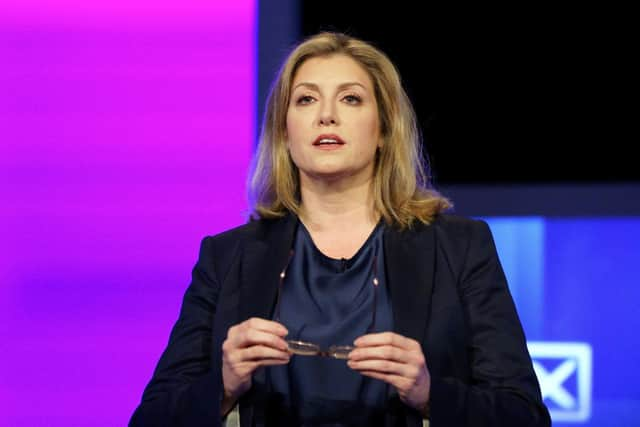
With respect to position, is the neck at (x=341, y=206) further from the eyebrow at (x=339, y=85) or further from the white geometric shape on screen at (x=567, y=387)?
the white geometric shape on screen at (x=567, y=387)

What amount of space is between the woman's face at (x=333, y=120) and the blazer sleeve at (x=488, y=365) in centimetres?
31

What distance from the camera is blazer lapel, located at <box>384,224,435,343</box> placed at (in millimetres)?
1865

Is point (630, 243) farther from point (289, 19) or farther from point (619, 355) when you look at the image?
point (289, 19)

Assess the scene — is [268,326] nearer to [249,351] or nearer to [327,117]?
[249,351]

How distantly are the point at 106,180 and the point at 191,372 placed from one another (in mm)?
1296

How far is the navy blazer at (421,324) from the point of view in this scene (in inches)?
71.0

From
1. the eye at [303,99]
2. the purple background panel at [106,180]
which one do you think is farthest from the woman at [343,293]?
the purple background panel at [106,180]

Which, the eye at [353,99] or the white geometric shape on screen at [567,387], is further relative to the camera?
the white geometric shape on screen at [567,387]

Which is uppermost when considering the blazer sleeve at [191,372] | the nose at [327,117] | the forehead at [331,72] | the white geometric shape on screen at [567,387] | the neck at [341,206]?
the forehead at [331,72]

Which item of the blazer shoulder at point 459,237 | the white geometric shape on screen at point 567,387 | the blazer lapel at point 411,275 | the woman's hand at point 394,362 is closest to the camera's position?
Result: the woman's hand at point 394,362

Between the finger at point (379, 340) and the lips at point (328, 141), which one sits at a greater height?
the lips at point (328, 141)

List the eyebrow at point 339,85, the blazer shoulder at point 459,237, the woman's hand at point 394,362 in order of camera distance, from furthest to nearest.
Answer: the eyebrow at point 339,85, the blazer shoulder at point 459,237, the woman's hand at point 394,362

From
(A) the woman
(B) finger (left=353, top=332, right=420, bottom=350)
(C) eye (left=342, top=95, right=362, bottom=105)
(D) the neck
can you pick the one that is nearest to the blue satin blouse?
(A) the woman

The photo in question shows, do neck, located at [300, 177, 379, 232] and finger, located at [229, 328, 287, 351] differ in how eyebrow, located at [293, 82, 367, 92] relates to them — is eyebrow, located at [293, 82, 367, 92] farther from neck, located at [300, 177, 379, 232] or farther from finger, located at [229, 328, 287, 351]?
finger, located at [229, 328, 287, 351]
